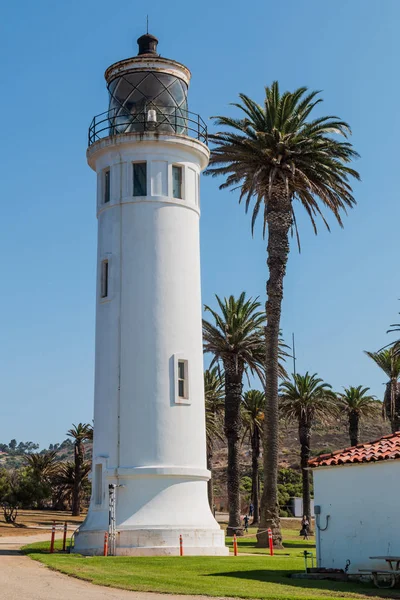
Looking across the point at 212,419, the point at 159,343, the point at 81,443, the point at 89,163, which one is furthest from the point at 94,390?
the point at 81,443

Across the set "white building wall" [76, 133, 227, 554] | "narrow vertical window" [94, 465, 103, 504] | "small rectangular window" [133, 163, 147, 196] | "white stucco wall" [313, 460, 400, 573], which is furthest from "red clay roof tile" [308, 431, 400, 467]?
"small rectangular window" [133, 163, 147, 196]

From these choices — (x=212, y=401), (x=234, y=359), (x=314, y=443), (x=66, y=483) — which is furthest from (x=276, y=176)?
(x=314, y=443)

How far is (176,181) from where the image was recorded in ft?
101

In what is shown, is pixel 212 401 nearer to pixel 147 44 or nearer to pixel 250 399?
pixel 250 399

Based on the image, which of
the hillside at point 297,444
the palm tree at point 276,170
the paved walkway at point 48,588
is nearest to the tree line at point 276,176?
the palm tree at point 276,170

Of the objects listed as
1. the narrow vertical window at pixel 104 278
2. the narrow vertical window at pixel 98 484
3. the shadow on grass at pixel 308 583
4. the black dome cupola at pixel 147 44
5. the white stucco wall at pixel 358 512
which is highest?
the black dome cupola at pixel 147 44

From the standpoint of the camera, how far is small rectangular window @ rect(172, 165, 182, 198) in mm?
30688

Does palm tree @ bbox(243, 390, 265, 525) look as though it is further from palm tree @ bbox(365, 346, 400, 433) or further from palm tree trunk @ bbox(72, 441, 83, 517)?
palm tree trunk @ bbox(72, 441, 83, 517)

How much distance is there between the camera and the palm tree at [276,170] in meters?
34.8

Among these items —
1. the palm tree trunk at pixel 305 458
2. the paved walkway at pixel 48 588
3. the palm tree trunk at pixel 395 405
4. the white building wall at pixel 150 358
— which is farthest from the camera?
the palm tree trunk at pixel 305 458

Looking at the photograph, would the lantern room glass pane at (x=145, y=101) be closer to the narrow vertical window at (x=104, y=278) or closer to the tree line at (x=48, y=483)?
the narrow vertical window at (x=104, y=278)

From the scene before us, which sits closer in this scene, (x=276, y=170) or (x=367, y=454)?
(x=367, y=454)

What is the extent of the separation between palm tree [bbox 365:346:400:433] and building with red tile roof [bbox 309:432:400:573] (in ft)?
94.2

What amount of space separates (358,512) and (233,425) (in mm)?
26295
